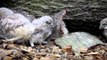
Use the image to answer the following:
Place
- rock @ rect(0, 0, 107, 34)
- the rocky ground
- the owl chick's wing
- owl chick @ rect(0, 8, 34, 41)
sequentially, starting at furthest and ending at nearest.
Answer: rock @ rect(0, 0, 107, 34)
the owl chick's wing
owl chick @ rect(0, 8, 34, 41)
the rocky ground

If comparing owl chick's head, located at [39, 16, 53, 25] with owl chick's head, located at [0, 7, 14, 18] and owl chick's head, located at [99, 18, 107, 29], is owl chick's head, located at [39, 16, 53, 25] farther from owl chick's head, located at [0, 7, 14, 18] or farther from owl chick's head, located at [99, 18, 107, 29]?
owl chick's head, located at [99, 18, 107, 29]

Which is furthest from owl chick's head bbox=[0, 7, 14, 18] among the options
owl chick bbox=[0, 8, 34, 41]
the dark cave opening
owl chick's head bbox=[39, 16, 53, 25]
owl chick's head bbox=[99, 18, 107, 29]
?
owl chick's head bbox=[99, 18, 107, 29]

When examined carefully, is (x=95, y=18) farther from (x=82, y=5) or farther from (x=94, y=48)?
(x=94, y=48)

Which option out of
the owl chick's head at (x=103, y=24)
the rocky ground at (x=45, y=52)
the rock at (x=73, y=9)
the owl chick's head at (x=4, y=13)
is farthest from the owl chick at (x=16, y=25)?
the owl chick's head at (x=103, y=24)

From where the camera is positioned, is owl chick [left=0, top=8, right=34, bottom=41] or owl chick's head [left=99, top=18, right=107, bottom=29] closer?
owl chick [left=0, top=8, right=34, bottom=41]

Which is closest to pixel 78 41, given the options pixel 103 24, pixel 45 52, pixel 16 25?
pixel 103 24

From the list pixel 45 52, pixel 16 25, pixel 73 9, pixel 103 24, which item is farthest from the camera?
pixel 73 9

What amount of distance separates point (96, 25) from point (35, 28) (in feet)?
3.66

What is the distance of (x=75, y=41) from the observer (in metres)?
4.44

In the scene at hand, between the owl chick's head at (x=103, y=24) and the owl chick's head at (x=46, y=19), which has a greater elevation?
the owl chick's head at (x=46, y=19)

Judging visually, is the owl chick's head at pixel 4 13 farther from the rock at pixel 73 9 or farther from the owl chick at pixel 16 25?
the rock at pixel 73 9

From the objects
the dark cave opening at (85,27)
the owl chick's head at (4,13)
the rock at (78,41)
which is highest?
the owl chick's head at (4,13)

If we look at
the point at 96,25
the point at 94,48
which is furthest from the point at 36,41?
the point at 96,25

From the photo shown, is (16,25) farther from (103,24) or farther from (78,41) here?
(103,24)
